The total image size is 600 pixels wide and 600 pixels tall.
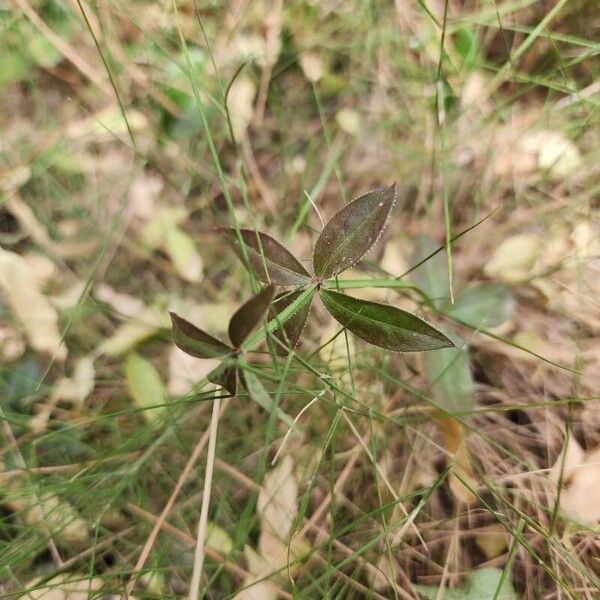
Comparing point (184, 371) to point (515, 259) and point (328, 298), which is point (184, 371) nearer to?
point (328, 298)

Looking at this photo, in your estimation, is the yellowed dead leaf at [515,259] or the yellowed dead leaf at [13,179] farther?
the yellowed dead leaf at [13,179]

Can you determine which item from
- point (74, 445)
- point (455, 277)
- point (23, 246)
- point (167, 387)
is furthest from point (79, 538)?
point (455, 277)

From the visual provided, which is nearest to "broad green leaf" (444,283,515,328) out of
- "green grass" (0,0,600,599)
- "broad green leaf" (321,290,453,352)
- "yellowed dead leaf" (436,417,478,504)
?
"green grass" (0,0,600,599)

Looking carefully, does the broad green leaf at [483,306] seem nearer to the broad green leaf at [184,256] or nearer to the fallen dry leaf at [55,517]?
the broad green leaf at [184,256]

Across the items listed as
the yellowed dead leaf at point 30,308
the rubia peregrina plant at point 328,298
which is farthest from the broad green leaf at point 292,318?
the yellowed dead leaf at point 30,308

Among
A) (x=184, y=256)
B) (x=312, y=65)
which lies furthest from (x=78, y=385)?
(x=312, y=65)

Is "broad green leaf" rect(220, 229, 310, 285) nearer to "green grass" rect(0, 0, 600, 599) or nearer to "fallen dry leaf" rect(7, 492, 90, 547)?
"green grass" rect(0, 0, 600, 599)
